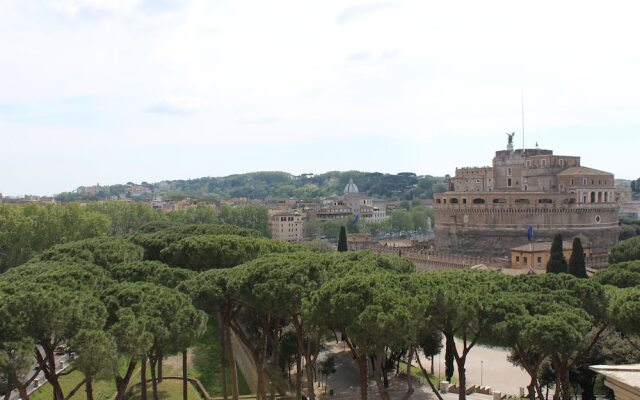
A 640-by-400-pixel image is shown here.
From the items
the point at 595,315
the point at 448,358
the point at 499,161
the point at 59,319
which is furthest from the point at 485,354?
the point at 499,161

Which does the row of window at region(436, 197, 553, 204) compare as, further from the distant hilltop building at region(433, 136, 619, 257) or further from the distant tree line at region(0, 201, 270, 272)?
the distant tree line at region(0, 201, 270, 272)

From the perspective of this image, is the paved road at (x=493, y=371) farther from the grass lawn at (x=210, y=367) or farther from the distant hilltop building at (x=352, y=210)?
the distant hilltop building at (x=352, y=210)

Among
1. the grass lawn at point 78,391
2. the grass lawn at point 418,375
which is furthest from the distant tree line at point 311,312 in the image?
the grass lawn at point 418,375

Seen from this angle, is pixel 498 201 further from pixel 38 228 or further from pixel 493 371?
pixel 38 228

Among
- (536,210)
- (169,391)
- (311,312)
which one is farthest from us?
(536,210)

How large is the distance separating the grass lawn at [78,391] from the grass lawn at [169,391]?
96 centimetres

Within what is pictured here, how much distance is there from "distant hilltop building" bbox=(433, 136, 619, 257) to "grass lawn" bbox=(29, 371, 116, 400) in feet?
145

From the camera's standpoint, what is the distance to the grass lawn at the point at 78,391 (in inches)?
872

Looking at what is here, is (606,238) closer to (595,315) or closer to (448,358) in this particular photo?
(448,358)

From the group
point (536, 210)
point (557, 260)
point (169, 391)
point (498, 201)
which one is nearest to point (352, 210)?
point (498, 201)

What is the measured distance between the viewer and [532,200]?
59.8m

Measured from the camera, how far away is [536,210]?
5916cm

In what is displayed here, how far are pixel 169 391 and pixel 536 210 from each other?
45.1 meters

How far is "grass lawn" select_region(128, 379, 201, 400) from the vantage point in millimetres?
22453
